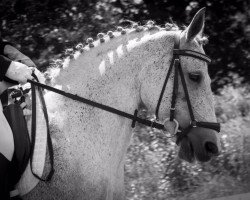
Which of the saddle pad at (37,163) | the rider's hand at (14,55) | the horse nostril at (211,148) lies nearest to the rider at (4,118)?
the saddle pad at (37,163)

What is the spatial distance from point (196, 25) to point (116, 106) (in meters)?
0.85

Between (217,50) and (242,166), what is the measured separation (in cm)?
210

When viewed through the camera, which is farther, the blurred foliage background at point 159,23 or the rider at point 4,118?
the blurred foliage background at point 159,23

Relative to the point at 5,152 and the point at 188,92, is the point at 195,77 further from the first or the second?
the point at 5,152

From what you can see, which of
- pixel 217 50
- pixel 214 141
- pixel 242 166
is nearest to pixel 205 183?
pixel 242 166

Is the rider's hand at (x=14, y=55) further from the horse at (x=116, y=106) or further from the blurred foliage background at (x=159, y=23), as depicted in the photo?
the blurred foliage background at (x=159, y=23)

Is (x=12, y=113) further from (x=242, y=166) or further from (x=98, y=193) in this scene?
(x=242, y=166)

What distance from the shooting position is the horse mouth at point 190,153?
10.6 feet

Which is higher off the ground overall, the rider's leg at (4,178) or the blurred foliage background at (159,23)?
the rider's leg at (4,178)

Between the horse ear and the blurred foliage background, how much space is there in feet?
13.1

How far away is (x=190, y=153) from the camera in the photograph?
3.31m

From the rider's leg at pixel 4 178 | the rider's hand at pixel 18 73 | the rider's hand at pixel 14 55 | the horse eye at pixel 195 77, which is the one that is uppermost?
the horse eye at pixel 195 77

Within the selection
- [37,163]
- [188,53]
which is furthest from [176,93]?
[37,163]

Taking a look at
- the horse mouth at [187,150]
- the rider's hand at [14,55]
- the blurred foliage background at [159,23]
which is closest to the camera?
the horse mouth at [187,150]
